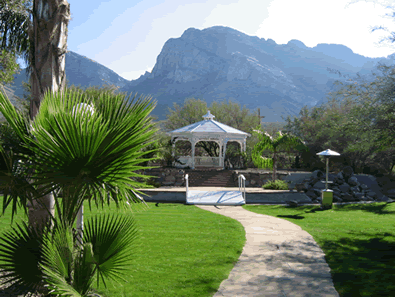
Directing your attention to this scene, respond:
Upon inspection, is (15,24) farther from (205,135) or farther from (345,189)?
(345,189)

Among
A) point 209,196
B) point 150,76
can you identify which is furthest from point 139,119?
point 150,76

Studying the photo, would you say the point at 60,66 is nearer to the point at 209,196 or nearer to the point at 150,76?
the point at 209,196

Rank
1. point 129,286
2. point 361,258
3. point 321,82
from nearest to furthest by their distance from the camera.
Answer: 1. point 129,286
2. point 361,258
3. point 321,82

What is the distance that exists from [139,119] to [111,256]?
5.06 ft

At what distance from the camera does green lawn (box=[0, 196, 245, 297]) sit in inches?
181

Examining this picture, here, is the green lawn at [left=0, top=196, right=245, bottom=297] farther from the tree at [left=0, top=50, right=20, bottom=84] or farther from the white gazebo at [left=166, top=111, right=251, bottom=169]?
the white gazebo at [left=166, top=111, right=251, bottom=169]

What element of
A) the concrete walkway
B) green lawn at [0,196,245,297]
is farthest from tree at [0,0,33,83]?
the concrete walkway

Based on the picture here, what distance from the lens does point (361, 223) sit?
964 centimetres

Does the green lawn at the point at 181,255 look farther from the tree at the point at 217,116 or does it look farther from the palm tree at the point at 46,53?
the tree at the point at 217,116

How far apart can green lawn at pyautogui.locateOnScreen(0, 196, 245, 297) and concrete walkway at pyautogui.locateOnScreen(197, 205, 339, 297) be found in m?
0.25

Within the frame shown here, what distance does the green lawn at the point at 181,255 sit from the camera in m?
4.59

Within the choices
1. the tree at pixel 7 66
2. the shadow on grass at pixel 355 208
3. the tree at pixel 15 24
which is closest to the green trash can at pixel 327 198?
the shadow on grass at pixel 355 208

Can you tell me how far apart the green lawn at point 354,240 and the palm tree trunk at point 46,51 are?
15.2 feet

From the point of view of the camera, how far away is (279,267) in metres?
5.56
